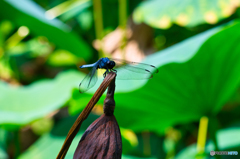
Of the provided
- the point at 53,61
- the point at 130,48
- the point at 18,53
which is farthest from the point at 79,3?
the point at 18,53

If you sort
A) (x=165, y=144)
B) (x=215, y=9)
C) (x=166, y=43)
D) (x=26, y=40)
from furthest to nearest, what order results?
(x=26, y=40) < (x=166, y=43) < (x=165, y=144) < (x=215, y=9)

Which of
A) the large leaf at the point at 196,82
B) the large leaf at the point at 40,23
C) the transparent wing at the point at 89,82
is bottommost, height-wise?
the transparent wing at the point at 89,82

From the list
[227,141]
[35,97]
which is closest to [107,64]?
[227,141]

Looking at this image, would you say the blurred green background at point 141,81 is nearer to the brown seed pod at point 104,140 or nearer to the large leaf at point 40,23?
the large leaf at point 40,23

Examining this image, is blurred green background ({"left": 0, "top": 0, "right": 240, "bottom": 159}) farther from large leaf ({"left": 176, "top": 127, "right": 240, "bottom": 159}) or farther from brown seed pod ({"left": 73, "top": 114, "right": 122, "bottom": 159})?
brown seed pod ({"left": 73, "top": 114, "right": 122, "bottom": 159})

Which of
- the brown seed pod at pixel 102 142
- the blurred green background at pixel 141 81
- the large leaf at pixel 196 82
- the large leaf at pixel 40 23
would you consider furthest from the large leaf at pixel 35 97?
the brown seed pod at pixel 102 142

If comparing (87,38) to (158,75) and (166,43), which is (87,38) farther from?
(158,75)

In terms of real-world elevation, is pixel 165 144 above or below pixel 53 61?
below

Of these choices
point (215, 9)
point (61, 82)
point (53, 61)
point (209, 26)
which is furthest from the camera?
point (53, 61)
